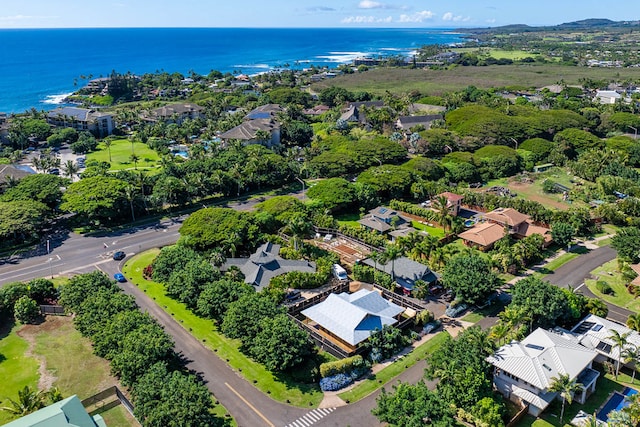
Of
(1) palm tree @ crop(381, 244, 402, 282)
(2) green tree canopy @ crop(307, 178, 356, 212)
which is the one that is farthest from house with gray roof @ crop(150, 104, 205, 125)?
(1) palm tree @ crop(381, 244, 402, 282)

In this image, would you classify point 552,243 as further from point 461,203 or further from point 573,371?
point 573,371

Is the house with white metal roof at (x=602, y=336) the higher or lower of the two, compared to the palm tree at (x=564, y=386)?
lower

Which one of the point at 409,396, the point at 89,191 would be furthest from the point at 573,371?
the point at 89,191

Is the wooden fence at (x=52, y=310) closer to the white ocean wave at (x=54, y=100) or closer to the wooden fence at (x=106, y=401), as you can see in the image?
the wooden fence at (x=106, y=401)

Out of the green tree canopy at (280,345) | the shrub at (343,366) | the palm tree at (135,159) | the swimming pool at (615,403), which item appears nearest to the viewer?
the swimming pool at (615,403)

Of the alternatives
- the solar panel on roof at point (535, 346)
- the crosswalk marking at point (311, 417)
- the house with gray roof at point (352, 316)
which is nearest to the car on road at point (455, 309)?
the house with gray roof at point (352, 316)

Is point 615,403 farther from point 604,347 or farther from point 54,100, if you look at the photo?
point 54,100

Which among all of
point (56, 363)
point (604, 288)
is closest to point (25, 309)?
point (56, 363)
